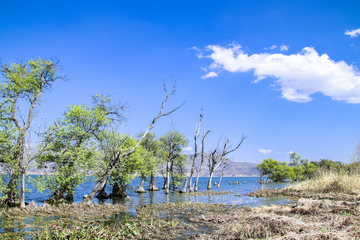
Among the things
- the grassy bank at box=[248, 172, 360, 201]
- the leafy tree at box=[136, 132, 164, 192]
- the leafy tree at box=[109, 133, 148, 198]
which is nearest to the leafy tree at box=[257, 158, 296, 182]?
the leafy tree at box=[136, 132, 164, 192]

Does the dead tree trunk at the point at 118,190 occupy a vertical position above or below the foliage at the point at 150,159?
below

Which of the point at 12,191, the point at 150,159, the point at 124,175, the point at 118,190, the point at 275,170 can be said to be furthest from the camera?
the point at 275,170

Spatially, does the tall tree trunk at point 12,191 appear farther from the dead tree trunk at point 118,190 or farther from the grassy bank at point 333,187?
the grassy bank at point 333,187

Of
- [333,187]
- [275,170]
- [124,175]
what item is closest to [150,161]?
[124,175]

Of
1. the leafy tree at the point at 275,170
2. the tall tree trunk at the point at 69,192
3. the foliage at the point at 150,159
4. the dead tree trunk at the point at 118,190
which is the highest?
the foliage at the point at 150,159

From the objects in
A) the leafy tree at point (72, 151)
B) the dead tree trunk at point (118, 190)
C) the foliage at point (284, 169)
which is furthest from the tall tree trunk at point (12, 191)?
the foliage at point (284, 169)

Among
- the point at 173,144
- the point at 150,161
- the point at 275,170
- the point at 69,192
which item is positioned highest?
the point at 173,144

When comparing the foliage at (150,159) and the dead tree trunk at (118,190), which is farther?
the foliage at (150,159)

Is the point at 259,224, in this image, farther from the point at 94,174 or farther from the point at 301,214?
the point at 94,174

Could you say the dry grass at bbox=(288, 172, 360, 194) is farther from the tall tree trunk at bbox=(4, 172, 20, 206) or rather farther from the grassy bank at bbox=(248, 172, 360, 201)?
the tall tree trunk at bbox=(4, 172, 20, 206)

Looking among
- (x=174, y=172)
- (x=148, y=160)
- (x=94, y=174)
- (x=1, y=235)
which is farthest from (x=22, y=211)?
(x=174, y=172)

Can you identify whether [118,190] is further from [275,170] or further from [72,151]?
[275,170]

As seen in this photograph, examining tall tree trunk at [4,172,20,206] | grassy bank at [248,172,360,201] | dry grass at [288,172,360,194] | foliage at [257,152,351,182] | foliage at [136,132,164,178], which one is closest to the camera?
tall tree trunk at [4,172,20,206]

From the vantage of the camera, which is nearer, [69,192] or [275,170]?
[69,192]
